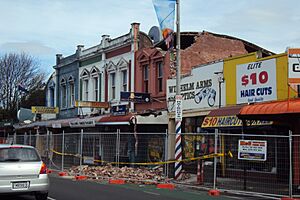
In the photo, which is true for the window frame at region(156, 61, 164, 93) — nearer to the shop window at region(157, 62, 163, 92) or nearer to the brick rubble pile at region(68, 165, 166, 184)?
the shop window at region(157, 62, 163, 92)

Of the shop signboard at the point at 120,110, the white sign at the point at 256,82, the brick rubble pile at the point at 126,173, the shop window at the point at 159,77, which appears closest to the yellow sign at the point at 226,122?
the white sign at the point at 256,82

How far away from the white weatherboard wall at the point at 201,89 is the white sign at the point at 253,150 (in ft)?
21.3

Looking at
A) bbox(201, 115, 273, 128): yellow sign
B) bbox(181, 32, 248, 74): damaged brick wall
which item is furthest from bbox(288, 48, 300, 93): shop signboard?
bbox(181, 32, 248, 74): damaged brick wall

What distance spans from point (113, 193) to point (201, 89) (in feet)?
31.0

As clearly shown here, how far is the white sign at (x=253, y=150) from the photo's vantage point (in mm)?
14180

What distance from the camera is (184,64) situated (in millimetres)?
26312

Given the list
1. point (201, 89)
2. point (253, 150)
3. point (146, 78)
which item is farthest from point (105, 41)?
point (253, 150)

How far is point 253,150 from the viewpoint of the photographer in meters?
14.5

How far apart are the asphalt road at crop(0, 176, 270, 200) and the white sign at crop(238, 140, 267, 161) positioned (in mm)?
1456

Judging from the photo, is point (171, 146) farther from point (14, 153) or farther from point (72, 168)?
point (14, 153)

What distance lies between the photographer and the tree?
185 ft

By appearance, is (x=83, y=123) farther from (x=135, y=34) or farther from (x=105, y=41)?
(x=135, y=34)

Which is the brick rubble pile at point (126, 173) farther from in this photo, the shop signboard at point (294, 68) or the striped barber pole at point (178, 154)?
the shop signboard at point (294, 68)

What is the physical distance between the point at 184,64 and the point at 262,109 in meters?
11.3
